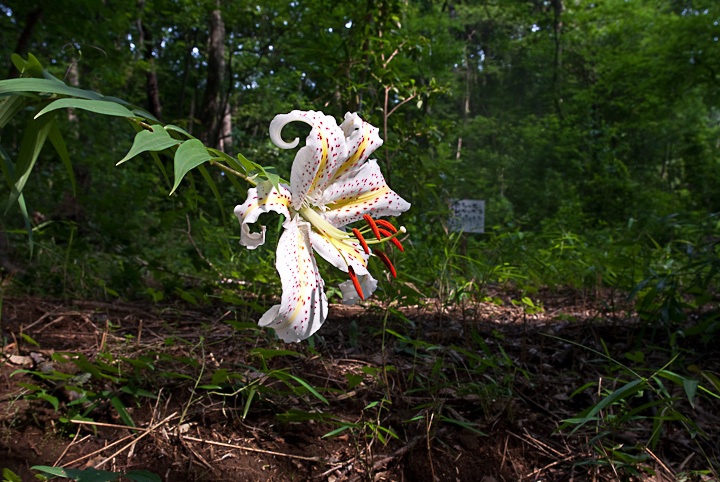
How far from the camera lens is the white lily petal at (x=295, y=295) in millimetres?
661

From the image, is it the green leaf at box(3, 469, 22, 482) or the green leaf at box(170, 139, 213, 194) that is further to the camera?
the green leaf at box(3, 469, 22, 482)

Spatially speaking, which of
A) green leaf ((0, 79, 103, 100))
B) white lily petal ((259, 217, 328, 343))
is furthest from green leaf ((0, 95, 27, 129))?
white lily petal ((259, 217, 328, 343))

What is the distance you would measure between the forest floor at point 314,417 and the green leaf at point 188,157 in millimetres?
708

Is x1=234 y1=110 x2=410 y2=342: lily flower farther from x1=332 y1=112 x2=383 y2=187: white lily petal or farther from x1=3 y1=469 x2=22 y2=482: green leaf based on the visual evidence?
x1=3 y1=469 x2=22 y2=482: green leaf

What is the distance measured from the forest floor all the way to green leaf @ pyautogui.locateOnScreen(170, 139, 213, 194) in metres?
0.71

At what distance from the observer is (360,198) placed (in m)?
0.92

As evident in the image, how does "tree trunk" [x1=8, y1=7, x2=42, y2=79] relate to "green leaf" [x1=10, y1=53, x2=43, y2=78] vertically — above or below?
above

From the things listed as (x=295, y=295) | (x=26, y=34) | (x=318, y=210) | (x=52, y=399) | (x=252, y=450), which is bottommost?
(x=252, y=450)

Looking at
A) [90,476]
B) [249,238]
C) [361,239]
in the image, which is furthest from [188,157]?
[90,476]

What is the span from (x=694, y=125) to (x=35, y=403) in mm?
19655

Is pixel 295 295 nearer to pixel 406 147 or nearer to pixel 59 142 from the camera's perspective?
pixel 59 142

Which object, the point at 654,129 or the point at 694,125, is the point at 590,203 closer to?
the point at 654,129

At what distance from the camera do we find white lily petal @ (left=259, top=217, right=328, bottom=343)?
66 cm

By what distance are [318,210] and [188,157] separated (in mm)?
356
